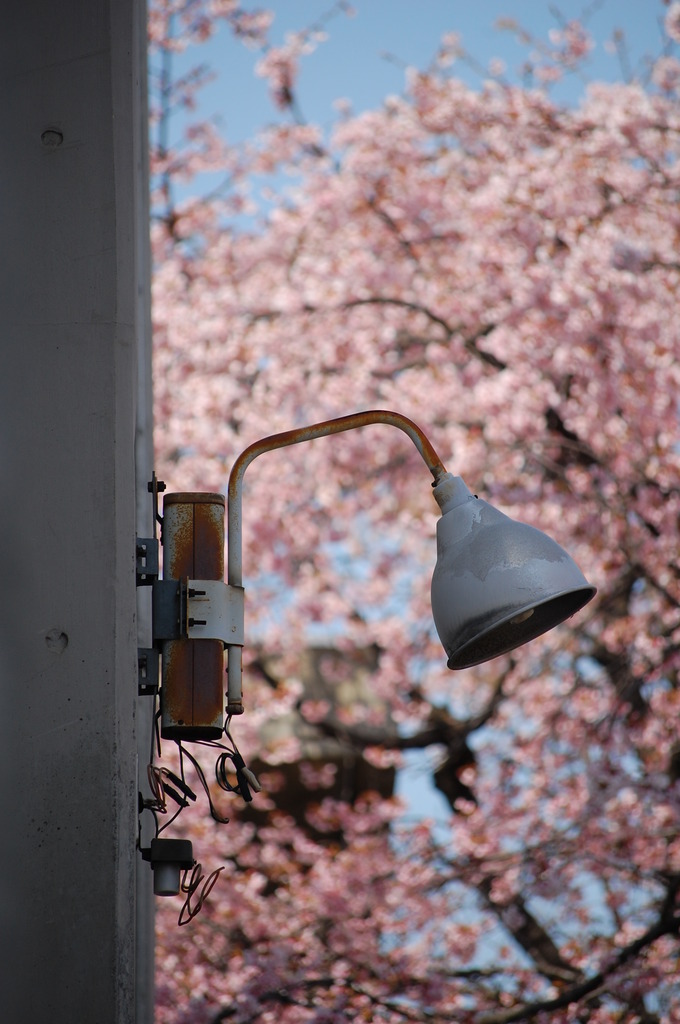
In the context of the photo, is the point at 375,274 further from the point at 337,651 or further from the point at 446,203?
the point at 337,651

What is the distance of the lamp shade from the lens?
2652 mm

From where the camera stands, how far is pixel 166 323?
30.8 ft

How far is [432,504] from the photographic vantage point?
8758mm

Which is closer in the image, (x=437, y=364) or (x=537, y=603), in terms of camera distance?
(x=537, y=603)

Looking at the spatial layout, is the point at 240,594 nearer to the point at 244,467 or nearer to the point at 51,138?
the point at 244,467

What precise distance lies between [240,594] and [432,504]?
6105 mm

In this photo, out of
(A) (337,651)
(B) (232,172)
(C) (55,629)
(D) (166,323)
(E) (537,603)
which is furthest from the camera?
(B) (232,172)

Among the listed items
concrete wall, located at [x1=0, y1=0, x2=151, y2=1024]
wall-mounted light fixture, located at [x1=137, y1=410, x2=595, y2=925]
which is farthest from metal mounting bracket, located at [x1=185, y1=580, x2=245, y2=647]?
concrete wall, located at [x1=0, y1=0, x2=151, y2=1024]

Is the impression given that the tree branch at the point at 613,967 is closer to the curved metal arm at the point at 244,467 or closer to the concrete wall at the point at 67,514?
the curved metal arm at the point at 244,467

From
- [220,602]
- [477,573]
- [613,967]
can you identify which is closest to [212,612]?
[220,602]

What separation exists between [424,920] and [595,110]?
5921 mm

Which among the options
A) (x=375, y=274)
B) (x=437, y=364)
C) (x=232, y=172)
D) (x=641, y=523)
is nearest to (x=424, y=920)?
(x=641, y=523)

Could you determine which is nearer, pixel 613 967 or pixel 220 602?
pixel 220 602

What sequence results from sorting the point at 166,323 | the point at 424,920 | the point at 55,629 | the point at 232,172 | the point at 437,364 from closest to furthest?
the point at 55,629
the point at 424,920
the point at 437,364
the point at 166,323
the point at 232,172
